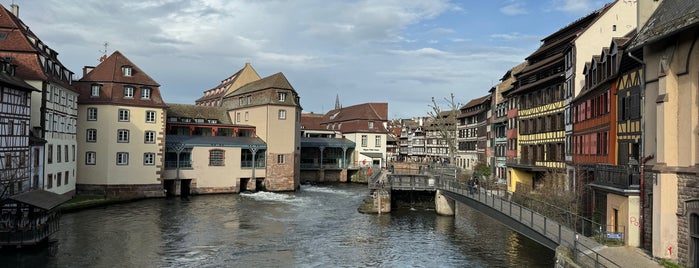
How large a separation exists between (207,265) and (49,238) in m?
9.62

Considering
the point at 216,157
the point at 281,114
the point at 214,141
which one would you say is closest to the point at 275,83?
the point at 281,114

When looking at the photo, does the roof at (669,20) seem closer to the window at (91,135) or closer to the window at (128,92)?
the window at (128,92)

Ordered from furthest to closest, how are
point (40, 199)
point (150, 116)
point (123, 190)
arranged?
1. point (150, 116)
2. point (123, 190)
3. point (40, 199)

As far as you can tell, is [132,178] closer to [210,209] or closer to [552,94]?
[210,209]

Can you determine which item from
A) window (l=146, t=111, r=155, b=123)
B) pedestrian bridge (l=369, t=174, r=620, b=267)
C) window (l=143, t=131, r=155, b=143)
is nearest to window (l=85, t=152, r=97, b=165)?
window (l=143, t=131, r=155, b=143)

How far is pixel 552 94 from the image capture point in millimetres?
41250

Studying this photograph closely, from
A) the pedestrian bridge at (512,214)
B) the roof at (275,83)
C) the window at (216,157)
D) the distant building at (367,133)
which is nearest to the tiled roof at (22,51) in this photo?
the window at (216,157)

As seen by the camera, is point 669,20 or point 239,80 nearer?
point 669,20

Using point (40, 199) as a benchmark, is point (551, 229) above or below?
below

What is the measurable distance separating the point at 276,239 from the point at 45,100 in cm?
1913

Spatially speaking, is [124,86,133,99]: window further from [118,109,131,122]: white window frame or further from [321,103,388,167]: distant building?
[321,103,388,167]: distant building

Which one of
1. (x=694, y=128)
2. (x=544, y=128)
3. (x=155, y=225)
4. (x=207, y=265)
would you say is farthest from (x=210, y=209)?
(x=694, y=128)

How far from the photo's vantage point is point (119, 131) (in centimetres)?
4894

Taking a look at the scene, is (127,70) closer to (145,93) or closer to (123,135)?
(145,93)
